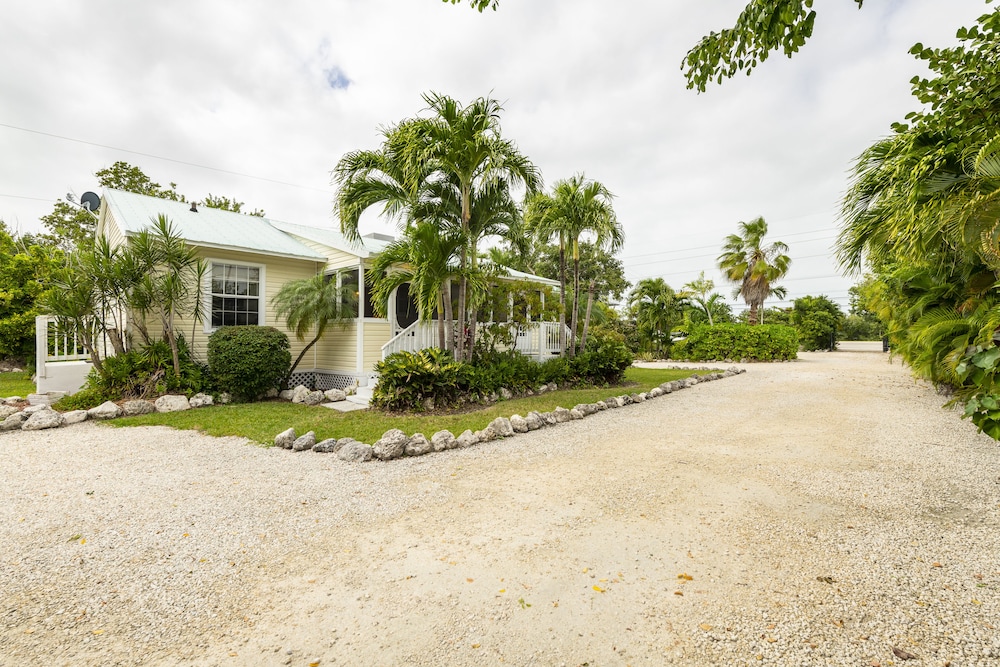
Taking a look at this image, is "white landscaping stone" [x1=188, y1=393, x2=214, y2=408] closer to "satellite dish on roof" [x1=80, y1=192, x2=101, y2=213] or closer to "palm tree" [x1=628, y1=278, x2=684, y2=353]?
"satellite dish on roof" [x1=80, y1=192, x2=101, y2=213]

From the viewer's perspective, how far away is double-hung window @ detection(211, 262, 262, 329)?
9430 mm

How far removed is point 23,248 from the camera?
56.2 ft

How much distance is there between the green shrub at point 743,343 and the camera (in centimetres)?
1862

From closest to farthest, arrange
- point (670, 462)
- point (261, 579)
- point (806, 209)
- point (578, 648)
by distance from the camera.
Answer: point (578, 648) < point (261, 579) < point (670, 462) < point (806, 209)

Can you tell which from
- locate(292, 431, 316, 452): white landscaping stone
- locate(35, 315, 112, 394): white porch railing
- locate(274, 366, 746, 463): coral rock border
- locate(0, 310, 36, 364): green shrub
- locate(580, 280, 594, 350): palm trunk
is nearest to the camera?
locate(274, 366, 746, 463): coral rock border

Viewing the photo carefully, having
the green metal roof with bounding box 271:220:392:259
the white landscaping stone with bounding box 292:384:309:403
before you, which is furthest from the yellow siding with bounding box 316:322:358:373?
the green metal roof with bounding box 271:220:392:259

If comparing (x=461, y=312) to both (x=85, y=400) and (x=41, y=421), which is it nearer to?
(x=41, y=421)

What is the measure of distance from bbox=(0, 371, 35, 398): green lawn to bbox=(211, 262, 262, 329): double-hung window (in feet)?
14.1

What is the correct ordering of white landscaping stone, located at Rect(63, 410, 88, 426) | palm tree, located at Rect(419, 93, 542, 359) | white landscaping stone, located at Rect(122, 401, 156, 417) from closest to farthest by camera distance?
white landscaping stone, located at Rect(63, 410, 88, 426), white landscaping stone, located at Rect(122, 401, 156, 417), palm tree, located at Rect(419, 93, 542, 359)

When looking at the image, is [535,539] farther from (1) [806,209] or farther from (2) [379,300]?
(1) [806,209]

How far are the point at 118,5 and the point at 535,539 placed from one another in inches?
412

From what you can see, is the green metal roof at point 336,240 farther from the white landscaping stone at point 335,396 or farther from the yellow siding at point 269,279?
the white landscaping stone at point 335,396

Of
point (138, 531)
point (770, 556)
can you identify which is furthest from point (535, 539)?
point (138, 531)

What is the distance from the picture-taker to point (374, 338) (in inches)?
392
